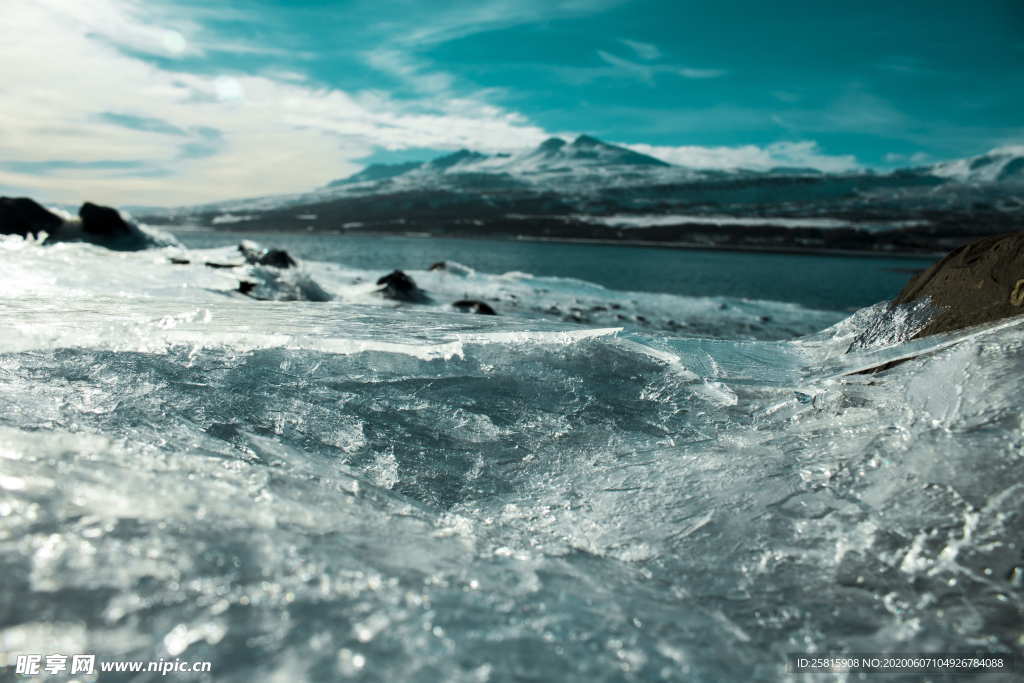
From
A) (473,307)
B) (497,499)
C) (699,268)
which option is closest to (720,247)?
(699,268)

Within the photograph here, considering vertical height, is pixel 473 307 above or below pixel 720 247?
below

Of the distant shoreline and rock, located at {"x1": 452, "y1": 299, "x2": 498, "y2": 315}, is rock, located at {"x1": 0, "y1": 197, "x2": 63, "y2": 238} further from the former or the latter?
the distant shoreline

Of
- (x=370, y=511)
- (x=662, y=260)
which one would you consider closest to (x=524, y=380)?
(x=370, y=511)

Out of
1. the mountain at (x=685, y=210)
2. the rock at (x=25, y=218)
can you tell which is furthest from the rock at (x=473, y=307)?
the mountain at (x=685, y=210)

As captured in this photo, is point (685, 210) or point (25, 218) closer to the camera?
point (25, 218)

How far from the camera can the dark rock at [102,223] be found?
57.2 ft

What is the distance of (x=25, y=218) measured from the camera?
16.7 meters

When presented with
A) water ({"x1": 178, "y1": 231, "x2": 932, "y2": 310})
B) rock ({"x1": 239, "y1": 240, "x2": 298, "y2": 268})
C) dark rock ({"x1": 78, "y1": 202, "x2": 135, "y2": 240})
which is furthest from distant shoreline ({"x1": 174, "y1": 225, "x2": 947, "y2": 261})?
dark rock ({"x1": 78, "y1": 202, "x2": 135, "y2": 240})

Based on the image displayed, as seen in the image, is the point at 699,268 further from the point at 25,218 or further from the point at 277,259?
the point at 25,218

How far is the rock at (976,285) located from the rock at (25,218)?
62.5ft

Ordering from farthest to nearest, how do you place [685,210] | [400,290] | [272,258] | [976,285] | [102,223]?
[685,210] < [272,258] < [102,223] < [400,290] < [976,285]

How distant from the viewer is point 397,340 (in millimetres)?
4871

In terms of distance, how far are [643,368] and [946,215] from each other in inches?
4356

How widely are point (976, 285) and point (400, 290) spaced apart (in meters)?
13.6
